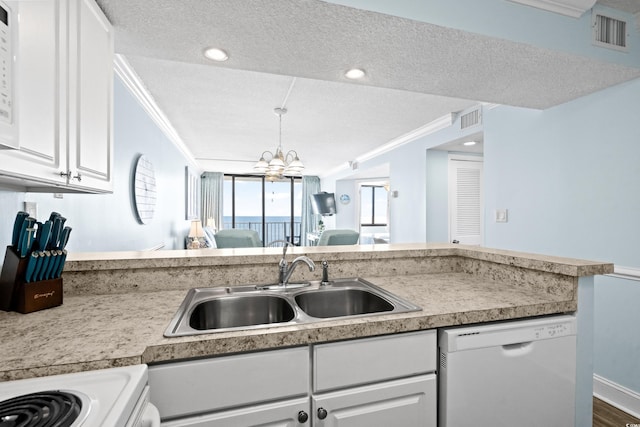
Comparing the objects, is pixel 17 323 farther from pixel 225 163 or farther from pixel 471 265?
pixel 225 163

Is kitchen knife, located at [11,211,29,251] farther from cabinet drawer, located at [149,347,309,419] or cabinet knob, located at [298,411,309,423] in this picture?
cabinet knob, located at [298,411,309,423]

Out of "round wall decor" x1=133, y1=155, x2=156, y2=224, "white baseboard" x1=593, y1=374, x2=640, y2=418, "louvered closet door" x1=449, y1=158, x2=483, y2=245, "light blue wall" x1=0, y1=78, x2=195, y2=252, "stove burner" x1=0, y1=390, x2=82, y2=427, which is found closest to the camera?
"stove burner" x1=0, y1=390, x2=82, y2=427

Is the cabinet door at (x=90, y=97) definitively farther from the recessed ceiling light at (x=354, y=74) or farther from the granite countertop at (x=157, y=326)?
the recessed ceiling light at (x=354, y=74)

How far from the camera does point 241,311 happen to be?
1.32 metres

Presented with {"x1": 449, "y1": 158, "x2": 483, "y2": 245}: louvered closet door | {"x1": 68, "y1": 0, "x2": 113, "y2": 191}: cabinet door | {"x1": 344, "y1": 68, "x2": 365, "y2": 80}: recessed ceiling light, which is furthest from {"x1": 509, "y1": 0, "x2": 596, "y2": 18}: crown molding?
{"x1": 449, "y1": 158, "x2": 483, "y2": 245}: louvered closet door

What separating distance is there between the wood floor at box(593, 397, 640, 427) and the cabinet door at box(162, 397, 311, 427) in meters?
2.00

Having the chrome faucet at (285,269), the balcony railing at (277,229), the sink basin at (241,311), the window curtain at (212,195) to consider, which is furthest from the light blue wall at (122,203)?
the balcony railing at (277,229)

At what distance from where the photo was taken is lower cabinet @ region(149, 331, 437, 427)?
2.69 ft

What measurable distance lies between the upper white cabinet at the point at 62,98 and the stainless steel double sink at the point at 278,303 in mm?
663

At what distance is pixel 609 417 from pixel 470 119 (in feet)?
9.03

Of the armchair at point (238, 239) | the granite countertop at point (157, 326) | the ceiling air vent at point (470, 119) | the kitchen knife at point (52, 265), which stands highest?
the ceiling air vent at point (470, 119)

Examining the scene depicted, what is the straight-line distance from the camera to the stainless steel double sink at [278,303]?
4.06ft

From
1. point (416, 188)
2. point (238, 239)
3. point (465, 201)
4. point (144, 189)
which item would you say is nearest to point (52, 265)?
point (144, 189)

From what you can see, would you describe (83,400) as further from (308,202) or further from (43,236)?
(308,202)
